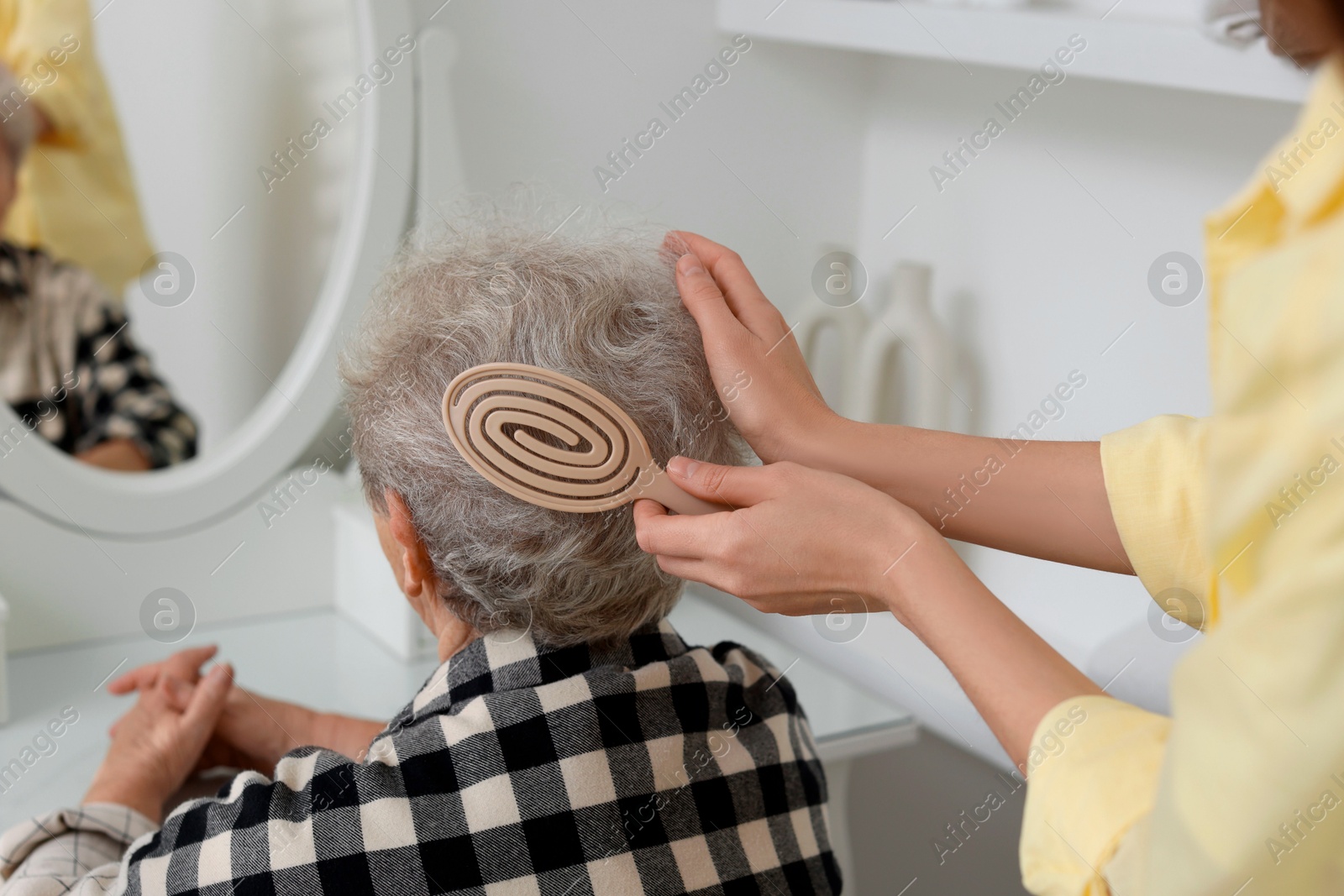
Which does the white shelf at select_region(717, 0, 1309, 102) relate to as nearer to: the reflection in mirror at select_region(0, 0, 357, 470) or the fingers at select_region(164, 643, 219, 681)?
the reflection in mirror at select_region(0, 0, 357, 470)

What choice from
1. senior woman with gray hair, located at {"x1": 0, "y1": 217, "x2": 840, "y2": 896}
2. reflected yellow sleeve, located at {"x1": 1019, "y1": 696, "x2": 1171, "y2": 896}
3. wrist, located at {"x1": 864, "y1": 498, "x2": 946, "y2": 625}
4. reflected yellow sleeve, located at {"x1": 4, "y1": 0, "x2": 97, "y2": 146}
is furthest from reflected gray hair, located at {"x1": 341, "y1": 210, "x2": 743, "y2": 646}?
reflected yellow sleeve, located at {"x1": 4, "y1": 0, "x2": 97, "y2": 146}

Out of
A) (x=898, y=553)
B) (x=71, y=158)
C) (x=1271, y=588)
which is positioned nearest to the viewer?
(x=1271, y=588)

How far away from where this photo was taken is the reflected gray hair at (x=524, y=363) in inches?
29.3

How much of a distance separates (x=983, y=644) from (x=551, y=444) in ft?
0.98

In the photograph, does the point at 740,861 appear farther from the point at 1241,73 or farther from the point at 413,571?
the point at 1241,73

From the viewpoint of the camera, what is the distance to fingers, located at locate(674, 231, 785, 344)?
813mm

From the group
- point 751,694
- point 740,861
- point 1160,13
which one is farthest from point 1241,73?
point 740,861

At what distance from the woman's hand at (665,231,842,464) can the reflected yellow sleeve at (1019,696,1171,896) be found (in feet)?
1.06

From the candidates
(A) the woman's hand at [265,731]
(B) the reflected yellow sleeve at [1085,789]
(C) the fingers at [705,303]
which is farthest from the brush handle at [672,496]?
(A) the woman's hand at [265,731]

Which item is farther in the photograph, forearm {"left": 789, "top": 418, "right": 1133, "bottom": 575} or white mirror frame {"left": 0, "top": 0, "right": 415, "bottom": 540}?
white mirror frame {"left": 0, "top": 0, "right": 415, "bottom": 540}

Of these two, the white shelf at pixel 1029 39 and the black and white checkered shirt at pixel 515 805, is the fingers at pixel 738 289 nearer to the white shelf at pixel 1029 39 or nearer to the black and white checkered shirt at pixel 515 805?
the black and white checkered shirt at pixel 515 805

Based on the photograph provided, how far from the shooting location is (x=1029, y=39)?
1167mm

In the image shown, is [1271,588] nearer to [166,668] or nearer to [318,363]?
[166,668]

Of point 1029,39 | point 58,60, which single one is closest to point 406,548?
point 58,60
